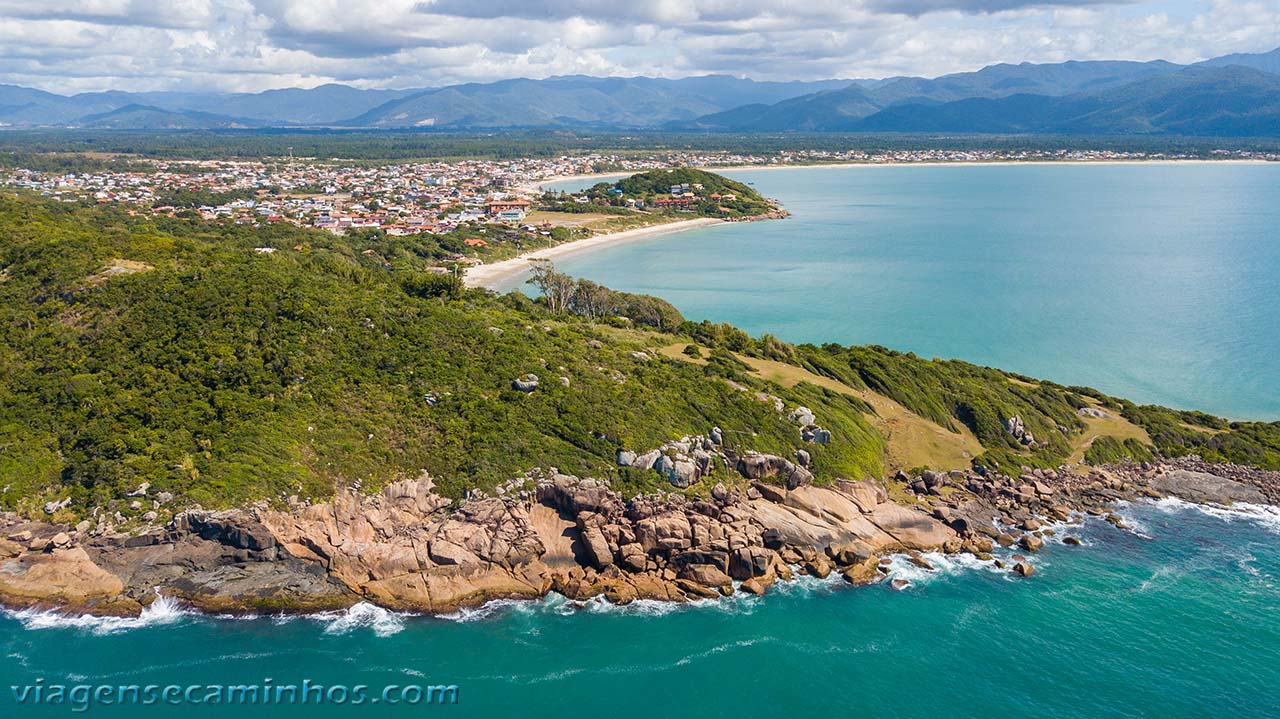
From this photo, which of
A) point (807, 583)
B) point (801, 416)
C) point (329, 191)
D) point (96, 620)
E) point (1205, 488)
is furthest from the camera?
point (329, 191)

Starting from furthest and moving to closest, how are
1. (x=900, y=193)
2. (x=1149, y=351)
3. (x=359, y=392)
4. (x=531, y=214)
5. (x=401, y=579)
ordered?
(x=900, y=193) < (x=531, y=214) < (x=1149, y=351) < (x=359, y=392) < (x=401, y=579)

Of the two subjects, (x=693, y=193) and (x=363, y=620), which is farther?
(x=693, y=193)

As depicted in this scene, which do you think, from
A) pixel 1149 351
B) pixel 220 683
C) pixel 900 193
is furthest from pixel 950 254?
pixel 220 683

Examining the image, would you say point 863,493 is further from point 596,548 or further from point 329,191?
point 329,191

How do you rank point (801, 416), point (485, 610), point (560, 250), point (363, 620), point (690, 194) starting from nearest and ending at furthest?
point (363, 620), point (485, 610), point (801, 416), point (560, 250), point (690, 194)

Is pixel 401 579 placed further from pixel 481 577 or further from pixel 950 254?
pixel 950 254

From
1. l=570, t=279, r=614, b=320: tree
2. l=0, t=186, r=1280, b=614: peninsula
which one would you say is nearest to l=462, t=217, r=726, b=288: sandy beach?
l=570, t=279, r=614, b=320: tree

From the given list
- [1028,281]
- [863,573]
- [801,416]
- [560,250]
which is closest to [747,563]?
[863,573]
